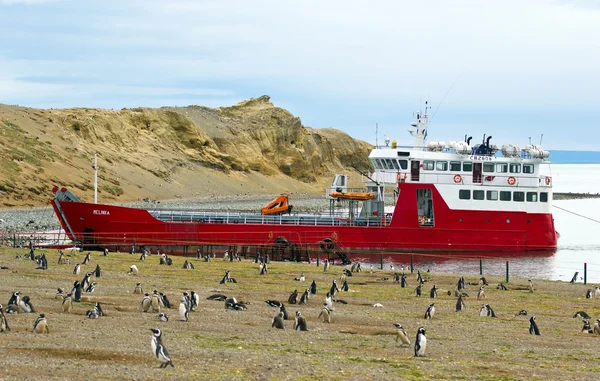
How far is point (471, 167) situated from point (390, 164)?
3.69 metres

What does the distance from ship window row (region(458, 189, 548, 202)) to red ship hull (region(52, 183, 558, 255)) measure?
2.11 ft

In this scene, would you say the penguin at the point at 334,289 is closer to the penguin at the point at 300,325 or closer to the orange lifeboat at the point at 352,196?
the penguin at the point at 300,325

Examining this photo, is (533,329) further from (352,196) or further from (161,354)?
(352,196)

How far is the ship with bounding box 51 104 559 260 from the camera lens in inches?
1447

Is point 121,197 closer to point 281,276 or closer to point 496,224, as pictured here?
point 496,224

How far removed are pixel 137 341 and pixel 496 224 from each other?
91.7 feet

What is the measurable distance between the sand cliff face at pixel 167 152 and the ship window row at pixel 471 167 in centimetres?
3472

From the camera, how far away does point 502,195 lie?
129 feet

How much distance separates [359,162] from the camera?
140 metres

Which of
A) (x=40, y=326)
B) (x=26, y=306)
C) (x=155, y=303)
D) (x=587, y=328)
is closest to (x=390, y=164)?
(x=587, y=328)

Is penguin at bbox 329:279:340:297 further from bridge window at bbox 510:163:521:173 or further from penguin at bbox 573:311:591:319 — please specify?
bridge window at bbox 510:163:521:173

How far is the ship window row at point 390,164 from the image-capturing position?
39031mm

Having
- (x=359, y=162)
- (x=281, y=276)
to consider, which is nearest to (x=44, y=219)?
(x=281, y=276)

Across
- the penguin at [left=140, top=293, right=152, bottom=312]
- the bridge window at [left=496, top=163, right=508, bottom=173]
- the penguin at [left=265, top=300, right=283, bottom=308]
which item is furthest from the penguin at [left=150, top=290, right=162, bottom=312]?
the bridge window at [left=496, top=163, right=508, bottom=173]
